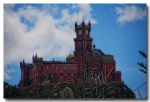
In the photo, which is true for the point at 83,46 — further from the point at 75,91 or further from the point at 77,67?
the point at 75,91

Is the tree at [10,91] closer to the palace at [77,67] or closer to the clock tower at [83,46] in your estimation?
the palace at [77,67]

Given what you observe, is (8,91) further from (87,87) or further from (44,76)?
(87,87)

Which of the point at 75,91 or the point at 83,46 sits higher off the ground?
the point at 83,46

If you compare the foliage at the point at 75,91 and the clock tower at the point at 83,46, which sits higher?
the clock tower at the point at 83,46

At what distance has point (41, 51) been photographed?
5.22 m

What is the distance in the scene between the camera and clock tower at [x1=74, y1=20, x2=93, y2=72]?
524 cm

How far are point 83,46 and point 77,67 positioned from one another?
1.03 ft

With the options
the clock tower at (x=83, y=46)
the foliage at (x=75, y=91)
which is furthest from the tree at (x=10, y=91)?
the clock tower at (x=83, y=46)

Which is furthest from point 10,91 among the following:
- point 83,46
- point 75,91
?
point 83,46

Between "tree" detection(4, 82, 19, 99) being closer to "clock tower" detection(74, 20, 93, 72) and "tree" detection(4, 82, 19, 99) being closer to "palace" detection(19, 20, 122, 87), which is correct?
"palace" detection(19, 20, 122, 87)

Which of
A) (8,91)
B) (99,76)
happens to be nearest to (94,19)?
(99,76)

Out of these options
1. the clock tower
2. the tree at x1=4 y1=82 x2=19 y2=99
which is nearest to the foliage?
the tree at x1=4 y1=82 x2=19 y2=99

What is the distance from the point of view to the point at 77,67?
5.27m

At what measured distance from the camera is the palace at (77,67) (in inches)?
206
